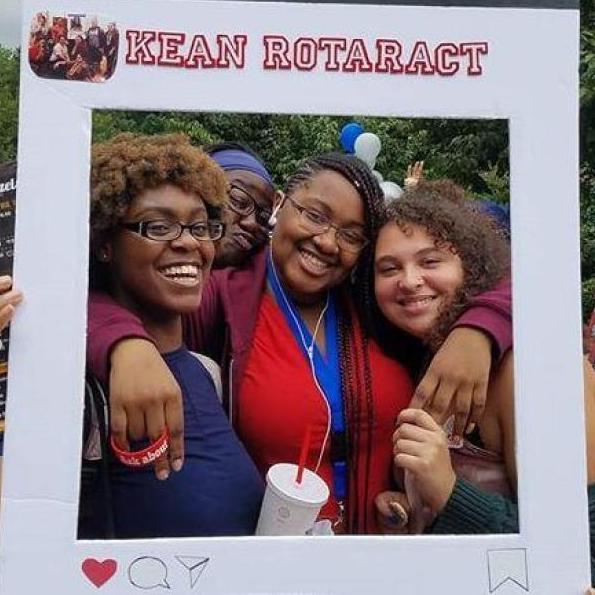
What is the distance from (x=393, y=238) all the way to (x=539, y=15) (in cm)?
56

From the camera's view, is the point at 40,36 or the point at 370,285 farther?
the point at 370,285

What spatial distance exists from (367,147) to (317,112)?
0.13 metres

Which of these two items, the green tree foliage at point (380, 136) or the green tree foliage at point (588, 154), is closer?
the green tree foliage at point (380, 136)

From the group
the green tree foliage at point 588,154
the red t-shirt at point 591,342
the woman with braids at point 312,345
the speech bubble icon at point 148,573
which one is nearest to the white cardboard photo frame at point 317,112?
the speech bubble icon at point 148,573

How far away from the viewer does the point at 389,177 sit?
214cm

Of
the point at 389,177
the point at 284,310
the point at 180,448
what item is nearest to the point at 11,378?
the point at 180,448

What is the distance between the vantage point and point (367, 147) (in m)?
2.03

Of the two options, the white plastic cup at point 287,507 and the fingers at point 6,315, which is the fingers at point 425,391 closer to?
Answer: the white plastic cup at point 287,507

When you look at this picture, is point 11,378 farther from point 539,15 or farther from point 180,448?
point 539,15

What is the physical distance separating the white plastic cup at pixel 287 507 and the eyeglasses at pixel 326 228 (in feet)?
1.69

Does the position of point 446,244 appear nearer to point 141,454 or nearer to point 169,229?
point 169,229

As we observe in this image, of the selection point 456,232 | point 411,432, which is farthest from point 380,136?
point 411,432

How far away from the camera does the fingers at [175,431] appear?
2.01 meters

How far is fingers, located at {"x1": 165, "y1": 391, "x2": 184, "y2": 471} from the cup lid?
0.19 m
